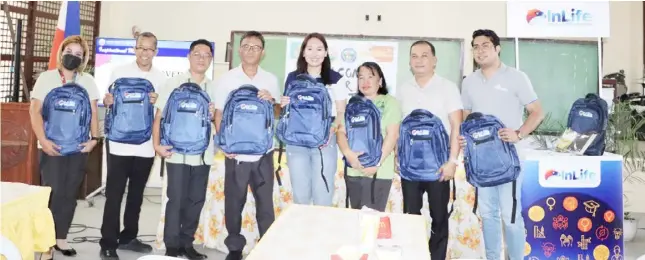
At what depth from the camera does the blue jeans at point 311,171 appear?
335cm

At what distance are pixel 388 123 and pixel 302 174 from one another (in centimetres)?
61

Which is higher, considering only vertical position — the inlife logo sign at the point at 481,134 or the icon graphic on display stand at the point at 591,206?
the inlife logo sign at the point at 481,134

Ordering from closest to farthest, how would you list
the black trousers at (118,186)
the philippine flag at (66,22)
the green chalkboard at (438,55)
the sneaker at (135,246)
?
the black trousers at (118,186) → the sneaker at (135,246) → the green chalkboard at (438,55) → the philippine flag at (66,22)

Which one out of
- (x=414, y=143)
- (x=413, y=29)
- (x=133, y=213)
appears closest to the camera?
(x=414, y=143)

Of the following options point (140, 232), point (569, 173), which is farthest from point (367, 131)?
point (140, 232)

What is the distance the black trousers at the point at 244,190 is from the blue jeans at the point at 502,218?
132cm

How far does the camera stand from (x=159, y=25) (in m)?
8.49

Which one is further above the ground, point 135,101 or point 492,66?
point 492,66

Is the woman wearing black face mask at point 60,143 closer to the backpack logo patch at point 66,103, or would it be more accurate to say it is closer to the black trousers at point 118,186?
the backpack logo patch at point 66,103

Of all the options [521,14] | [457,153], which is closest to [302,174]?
[457,153]

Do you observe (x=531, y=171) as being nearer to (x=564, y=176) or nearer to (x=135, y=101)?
(x=564, y=176)

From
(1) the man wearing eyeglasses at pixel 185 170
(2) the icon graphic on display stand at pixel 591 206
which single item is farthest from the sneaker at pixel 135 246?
(2) the icon graphic on display stand at pixel 591 206

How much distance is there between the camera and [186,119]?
3.44 meters

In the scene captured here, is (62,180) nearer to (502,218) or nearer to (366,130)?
(366,130)
